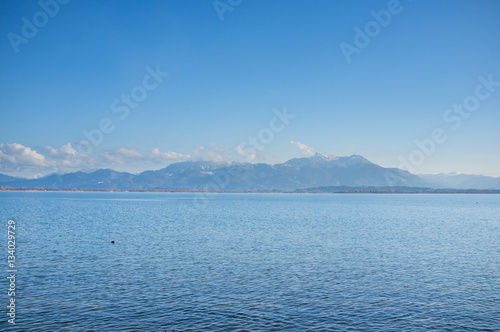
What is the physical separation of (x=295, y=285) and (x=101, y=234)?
191ft

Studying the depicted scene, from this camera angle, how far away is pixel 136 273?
143 feet

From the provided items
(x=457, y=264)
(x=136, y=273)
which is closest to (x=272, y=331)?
(x=136, y=273)

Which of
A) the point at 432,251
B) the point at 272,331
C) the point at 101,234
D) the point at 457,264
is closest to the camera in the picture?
the point at 272,331

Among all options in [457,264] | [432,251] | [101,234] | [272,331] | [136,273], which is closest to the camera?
[272,331]

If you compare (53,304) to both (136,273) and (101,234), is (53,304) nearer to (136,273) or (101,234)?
(136,273)

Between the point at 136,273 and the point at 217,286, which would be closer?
the point at 217,286

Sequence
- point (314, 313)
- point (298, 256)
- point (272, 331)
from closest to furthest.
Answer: point (272, 331), point (314, 313), point (298, 256)

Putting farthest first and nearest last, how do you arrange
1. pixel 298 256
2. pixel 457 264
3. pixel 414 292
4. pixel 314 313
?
pixel 298 256 < pixel 457 264 < pixel 414 292 < pixel 314 313

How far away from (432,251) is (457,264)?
35.4 ft

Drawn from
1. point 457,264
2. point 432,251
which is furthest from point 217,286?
point 432,251

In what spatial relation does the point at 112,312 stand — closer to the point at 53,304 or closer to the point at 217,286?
the point at 53,304

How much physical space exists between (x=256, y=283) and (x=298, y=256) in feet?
55.6

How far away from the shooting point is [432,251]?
60781 mm

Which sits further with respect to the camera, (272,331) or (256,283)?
(256,283)
